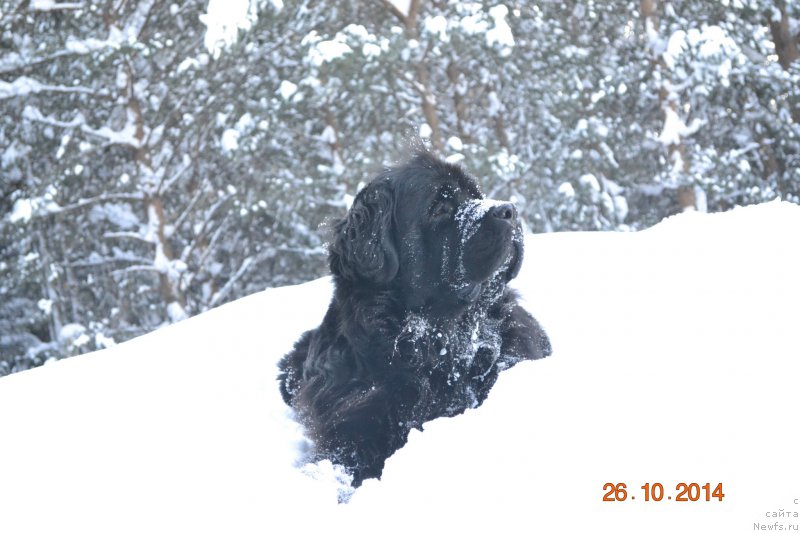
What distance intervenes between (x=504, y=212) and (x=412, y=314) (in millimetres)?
658

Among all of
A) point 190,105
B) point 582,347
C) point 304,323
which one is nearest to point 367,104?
point 190,105

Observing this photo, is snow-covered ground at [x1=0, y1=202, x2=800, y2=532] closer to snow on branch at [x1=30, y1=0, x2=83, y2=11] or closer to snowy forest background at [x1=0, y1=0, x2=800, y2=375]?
snowy forest background at [x1=0, y1=0, x2=800, y2=375]

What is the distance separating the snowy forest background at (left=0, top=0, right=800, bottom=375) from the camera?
12391 mm

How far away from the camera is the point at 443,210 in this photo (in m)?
3.94

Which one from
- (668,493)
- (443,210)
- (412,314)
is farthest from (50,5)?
(668,493)

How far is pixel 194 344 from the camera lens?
5.17 metres

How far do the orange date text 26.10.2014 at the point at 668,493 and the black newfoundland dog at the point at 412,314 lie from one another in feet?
4.62

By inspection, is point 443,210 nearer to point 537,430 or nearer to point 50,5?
point 537,430

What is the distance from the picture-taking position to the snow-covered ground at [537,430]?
84.0 inches

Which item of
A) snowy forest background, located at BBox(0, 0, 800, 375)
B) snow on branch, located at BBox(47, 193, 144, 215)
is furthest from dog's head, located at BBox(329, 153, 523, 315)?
snow on branch, located at BBox(47, 193, 144, 215)

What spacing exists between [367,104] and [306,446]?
11.3m

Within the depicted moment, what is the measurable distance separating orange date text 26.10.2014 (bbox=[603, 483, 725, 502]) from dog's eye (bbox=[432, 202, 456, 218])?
2.02 metres

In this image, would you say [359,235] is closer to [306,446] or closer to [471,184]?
[471,184]

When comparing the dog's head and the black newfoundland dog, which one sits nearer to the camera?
the black newfoundland dog
